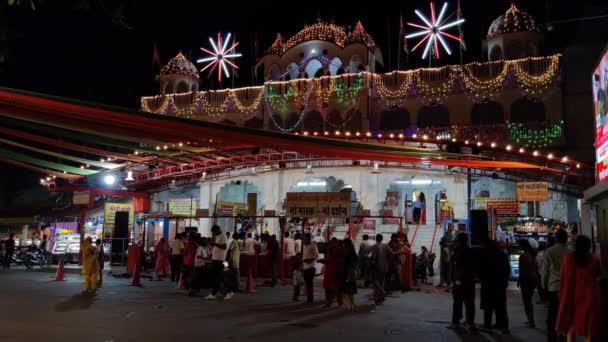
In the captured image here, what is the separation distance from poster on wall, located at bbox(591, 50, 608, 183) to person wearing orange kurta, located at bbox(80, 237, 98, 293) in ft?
38.3

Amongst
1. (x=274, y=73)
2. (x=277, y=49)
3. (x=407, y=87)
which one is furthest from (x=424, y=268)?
(x=277, y=49)

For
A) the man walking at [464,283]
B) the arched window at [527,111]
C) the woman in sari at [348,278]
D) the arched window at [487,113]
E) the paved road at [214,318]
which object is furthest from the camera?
the arched window at [487,113]

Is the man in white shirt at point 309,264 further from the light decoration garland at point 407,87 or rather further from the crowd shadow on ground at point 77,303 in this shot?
the light decoration garland at point 407,87

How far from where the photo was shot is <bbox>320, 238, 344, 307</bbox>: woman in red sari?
1152cm

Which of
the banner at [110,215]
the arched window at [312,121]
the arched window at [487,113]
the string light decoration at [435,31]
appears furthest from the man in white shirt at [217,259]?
the string light decoration at [435,31]

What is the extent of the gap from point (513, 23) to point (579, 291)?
945 inches

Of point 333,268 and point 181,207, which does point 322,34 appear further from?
point 333,268

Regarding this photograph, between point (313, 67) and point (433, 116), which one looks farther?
point (313, 67)

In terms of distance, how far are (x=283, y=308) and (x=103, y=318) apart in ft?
11.9

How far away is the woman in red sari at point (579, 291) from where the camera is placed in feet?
19.9

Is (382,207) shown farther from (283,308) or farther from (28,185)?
(28,185)

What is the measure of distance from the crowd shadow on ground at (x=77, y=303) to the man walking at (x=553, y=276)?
840cm

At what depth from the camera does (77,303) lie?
1120 centimetres

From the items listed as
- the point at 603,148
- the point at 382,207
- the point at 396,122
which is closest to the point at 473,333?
the point at 603,148
